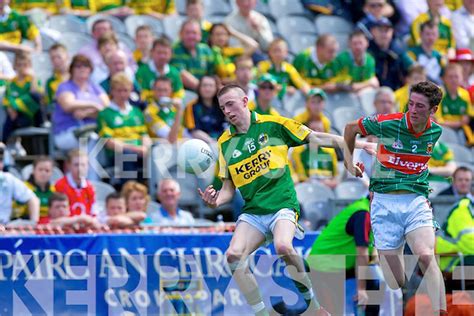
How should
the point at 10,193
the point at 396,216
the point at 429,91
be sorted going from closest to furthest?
the point at 429,91 → the point at 396,216 → the point at 10,193

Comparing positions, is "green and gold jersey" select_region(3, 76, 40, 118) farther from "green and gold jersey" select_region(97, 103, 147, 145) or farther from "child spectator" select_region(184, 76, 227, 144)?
"child spectator" select_region(184, 76, 227, 144)

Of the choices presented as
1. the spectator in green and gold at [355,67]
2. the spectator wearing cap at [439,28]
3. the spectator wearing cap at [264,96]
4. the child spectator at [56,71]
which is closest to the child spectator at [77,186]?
the child spectator at [56,71]

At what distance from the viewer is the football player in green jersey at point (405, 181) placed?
32.4 ft

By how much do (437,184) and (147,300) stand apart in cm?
470

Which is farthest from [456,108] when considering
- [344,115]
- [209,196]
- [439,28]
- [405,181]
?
[209,196]

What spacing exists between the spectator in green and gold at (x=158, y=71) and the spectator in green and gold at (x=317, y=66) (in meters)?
2.02

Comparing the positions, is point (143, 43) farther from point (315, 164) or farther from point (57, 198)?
point (57, 198)

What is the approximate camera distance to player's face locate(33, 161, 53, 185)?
13.2 m

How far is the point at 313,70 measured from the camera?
16.3m

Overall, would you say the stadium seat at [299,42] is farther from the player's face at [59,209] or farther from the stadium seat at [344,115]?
the player's face at [59,209]

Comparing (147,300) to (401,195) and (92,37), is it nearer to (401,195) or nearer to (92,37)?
(401,195)

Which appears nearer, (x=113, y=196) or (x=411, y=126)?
(x=411, y=126)

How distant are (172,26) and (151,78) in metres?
1.93

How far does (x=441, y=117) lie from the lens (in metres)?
16.2
